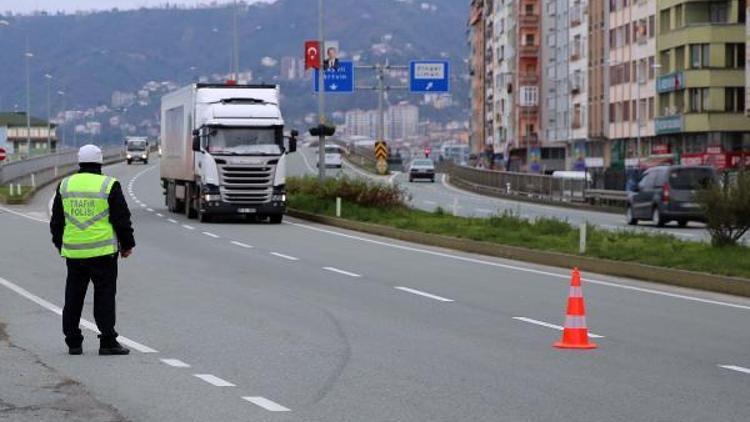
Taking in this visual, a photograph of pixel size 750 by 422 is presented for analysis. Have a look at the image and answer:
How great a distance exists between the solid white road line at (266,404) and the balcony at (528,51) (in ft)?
462

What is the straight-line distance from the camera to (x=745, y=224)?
27.0 metres

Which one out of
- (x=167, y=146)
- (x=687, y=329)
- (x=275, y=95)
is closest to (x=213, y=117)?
(x=275, y=95)

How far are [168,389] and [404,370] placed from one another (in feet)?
6.92

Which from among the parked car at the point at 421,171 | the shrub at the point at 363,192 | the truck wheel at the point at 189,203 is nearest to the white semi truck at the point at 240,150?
the truck wheel at the point at 189,203

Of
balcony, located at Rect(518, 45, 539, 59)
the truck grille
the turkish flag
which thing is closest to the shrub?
the truck grille

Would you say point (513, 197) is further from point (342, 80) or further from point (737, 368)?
point (737, 368)

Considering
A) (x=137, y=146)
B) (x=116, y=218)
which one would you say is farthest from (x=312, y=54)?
(x=137, y=146)

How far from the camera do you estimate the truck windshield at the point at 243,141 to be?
141 feet

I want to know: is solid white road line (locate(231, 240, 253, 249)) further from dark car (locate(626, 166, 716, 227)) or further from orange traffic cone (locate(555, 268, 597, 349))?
orange traffic cone (locate(555, 268, 597, 349))

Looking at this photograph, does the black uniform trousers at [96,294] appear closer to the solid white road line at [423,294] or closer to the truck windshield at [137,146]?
the solid white road line at [423,294]

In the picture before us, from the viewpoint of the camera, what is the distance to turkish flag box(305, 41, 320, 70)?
5375cm

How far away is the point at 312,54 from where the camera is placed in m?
54.1

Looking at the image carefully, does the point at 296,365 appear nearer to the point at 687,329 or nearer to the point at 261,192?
the point at 687,329

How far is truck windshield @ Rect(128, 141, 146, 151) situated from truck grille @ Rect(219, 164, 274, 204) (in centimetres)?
7665
